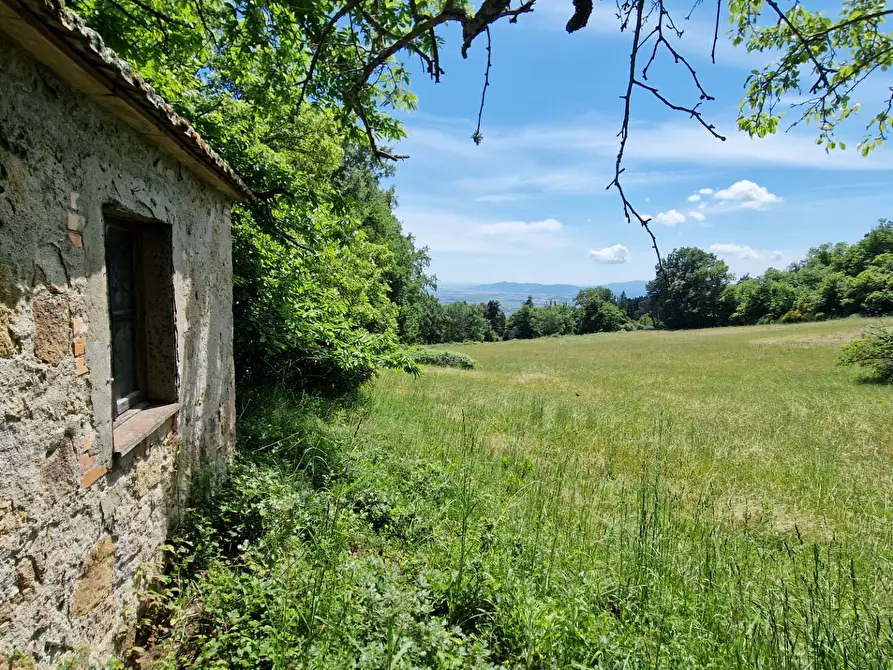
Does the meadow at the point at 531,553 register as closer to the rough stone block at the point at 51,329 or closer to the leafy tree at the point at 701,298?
the rough stone block at the point at 51,329

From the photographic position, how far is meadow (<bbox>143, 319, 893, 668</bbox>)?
2.32 metres

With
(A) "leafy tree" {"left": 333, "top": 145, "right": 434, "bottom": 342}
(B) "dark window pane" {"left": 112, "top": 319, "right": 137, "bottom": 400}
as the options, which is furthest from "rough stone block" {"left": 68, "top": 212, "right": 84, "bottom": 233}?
(A) "leafy tree" {"left": 333, "top": 145, "right": 434, "bottom": 342}

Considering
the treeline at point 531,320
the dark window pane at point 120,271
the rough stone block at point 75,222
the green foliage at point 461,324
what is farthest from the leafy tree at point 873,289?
the green foliage at point 461,324

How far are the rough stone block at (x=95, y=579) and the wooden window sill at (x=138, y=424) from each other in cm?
44

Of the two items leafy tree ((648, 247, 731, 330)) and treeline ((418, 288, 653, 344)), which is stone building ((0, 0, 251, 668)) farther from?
leafy tree ((648, 247, 731, 330))

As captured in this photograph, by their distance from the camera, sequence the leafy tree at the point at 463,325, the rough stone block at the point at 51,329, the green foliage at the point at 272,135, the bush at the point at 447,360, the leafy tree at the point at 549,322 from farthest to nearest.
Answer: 1. the leafy tree at the point at 549,322
2. the leafy tree at the point at 463,325
3. the bush at the point at 447,360
4. the green foliage at the point at 272,135
5. the rough stone block at the point at 51,329

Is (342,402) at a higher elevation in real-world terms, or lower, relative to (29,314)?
lower

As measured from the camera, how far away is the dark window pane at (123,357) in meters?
2.63

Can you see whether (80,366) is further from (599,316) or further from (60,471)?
(599,316)

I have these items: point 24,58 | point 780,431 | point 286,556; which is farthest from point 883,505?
point 24,58

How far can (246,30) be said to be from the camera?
409 cm

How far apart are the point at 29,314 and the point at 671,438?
854 cm

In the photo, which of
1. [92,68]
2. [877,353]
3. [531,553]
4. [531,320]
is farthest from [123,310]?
[531,320]

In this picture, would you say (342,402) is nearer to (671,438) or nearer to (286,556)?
(286,556)
